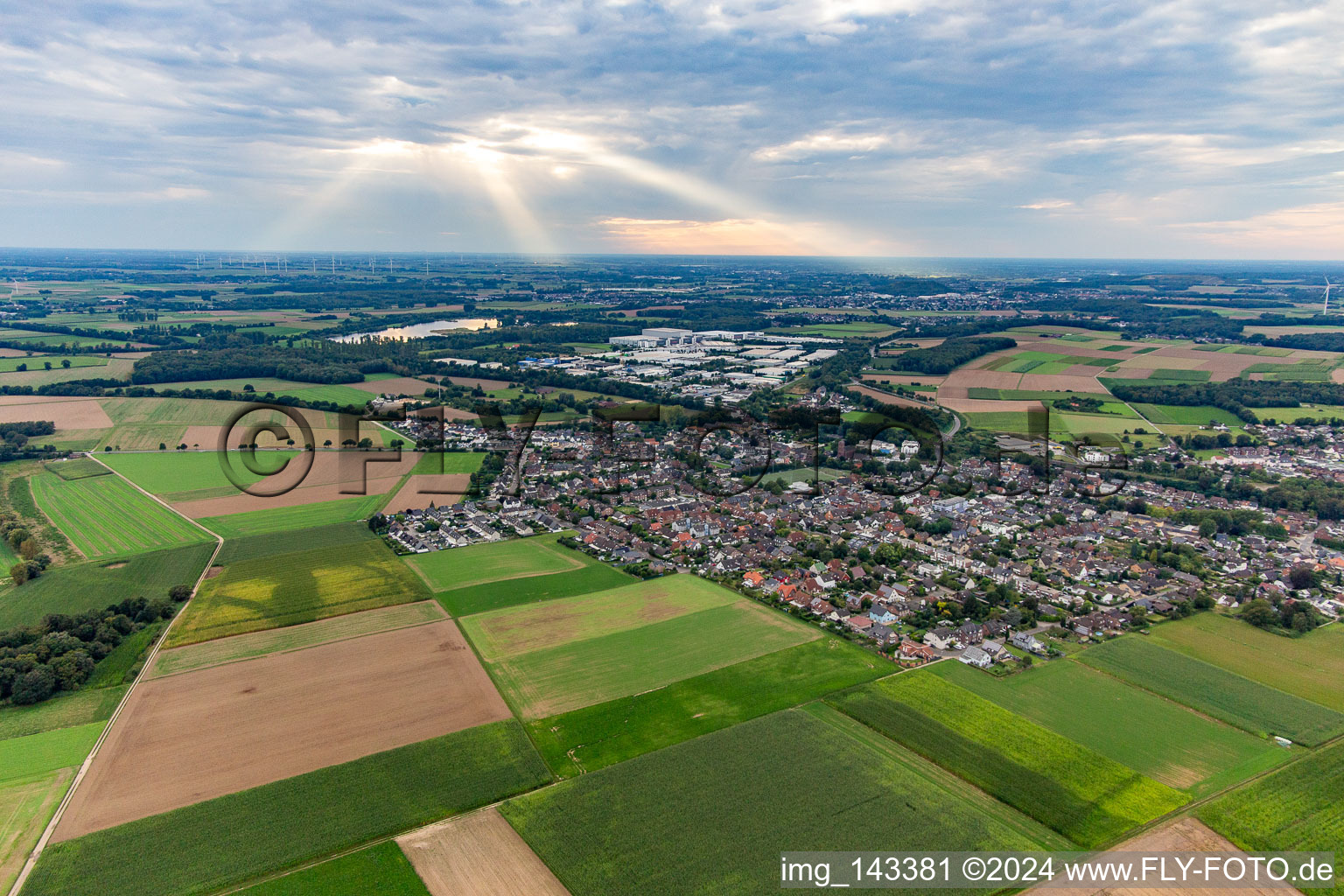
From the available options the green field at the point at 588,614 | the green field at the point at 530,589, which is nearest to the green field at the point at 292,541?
the green field at the point at 530,589

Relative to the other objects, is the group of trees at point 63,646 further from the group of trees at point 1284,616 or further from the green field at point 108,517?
the group of trees at point 1284,616

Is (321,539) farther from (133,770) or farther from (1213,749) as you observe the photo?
(1213,749)

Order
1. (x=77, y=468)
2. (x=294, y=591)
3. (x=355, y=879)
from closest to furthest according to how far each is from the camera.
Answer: (x=355, y=879)
(x=294, y=591)
(x=77, y=468)

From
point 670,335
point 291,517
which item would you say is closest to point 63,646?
point 291,517

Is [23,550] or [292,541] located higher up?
[23,550]

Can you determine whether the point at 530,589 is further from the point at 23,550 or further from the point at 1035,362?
the point at 1035,362

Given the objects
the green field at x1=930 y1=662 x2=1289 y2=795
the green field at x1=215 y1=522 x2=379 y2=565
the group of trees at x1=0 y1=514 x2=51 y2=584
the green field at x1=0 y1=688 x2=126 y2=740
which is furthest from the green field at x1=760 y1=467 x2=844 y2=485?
the group of trees at x1=0 y1=514 x2=51 y2=584

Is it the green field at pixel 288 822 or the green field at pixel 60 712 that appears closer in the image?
the green field at pixel 288 822

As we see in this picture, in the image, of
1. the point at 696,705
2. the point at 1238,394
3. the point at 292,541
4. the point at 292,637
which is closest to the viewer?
the point at 696,705
